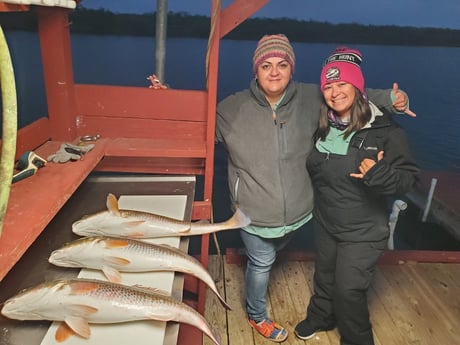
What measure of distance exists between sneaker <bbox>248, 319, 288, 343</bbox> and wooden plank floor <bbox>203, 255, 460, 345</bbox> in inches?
1.6

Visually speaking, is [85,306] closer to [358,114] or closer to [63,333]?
[63,333]

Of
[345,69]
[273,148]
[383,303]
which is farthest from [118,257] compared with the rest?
[383,303]

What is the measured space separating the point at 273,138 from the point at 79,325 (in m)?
1.41

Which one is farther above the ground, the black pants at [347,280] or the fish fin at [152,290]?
the fish fin at [152,290]

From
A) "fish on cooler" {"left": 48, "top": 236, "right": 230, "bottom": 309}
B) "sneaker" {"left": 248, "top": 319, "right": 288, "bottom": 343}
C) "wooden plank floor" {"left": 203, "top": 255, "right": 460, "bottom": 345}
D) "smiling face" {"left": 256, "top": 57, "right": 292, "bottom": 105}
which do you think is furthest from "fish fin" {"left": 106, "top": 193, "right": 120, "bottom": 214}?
"sneaker" {"left": 248, "top": 319, "right": 288, "bottom": 343}

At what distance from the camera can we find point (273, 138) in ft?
7.55

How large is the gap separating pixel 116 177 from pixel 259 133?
44.1 inches

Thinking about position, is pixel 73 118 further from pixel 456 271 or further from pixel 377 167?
pixel 456 271

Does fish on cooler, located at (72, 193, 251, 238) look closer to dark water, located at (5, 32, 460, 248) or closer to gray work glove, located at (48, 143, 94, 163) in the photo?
gray work glove, located at (48, 143, 94, 163)

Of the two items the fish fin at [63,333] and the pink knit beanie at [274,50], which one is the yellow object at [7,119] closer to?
the fish fin at [63,333]

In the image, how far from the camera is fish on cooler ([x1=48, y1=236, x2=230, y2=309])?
175 cm

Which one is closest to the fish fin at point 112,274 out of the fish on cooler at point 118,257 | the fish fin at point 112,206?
the fish on cooler at point 118,257

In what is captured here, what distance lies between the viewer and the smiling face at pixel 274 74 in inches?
85.8

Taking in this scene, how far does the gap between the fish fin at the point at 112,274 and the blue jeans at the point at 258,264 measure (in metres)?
0.99
